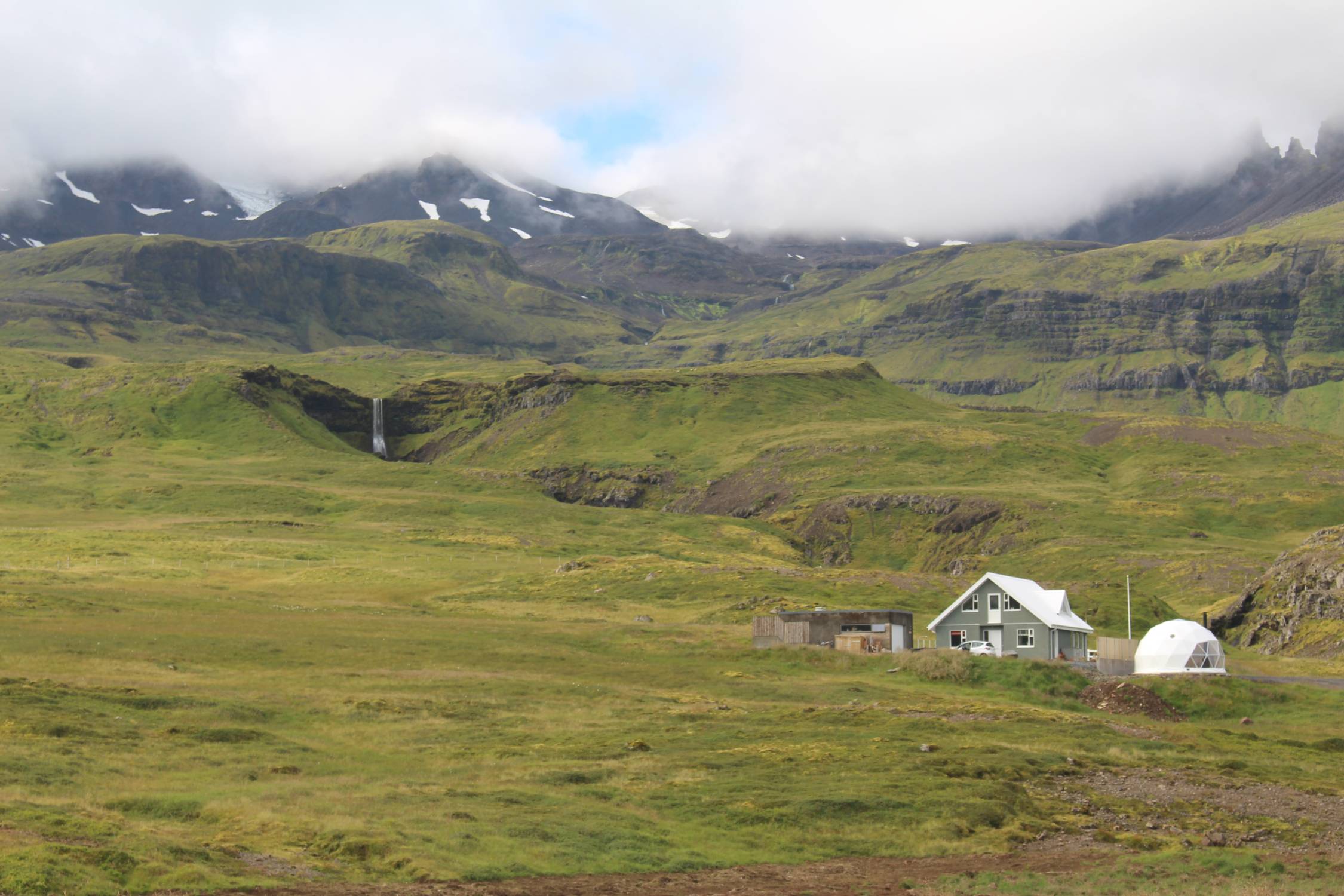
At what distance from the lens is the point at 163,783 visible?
46.4m

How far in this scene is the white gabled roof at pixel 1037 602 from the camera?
318ft

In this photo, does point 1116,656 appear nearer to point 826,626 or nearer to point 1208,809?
point 826,626

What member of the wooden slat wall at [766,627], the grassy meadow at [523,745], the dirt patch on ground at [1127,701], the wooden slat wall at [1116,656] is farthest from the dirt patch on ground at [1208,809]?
the wooden slat wall at [766,627]

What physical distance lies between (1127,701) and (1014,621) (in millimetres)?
20519

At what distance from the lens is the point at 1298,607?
111 metres

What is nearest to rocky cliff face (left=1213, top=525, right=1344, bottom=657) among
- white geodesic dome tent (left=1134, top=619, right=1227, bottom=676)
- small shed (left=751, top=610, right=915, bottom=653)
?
white geodesic dome tent (left=1134, top=619, right=1227, bottom=676)

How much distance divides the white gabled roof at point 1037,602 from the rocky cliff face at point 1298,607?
2024 cm

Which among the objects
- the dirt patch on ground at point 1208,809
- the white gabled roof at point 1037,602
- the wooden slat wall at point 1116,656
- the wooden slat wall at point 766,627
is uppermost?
the white gabled roof at point 1037,602

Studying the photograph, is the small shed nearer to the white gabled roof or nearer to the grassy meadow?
the grassy meadow

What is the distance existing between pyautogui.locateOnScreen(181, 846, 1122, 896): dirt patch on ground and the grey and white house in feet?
174

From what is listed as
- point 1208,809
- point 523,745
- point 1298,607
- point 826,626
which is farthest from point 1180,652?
point 523,745

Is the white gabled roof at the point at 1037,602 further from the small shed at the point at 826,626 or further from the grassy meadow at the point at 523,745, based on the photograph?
the grassy meadow at the point at 523,745

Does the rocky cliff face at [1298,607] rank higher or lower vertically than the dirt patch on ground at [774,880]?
higher

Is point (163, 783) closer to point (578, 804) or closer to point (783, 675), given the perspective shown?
point (578, 804)
